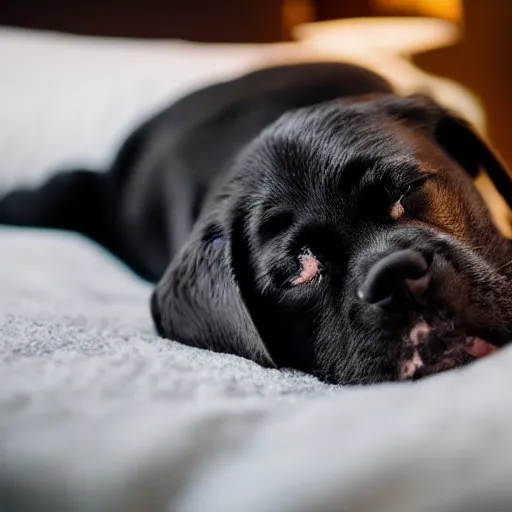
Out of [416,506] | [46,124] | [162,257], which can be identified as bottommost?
[162,257]

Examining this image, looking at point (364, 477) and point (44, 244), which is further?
point (44, 244)

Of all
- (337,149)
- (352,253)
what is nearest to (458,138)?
(337,149)

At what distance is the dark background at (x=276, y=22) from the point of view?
3.07m

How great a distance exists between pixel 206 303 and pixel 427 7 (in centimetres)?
271

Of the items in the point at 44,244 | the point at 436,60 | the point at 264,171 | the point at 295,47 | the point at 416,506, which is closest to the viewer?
the point at 416,506

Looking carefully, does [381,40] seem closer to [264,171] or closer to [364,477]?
[264,171]

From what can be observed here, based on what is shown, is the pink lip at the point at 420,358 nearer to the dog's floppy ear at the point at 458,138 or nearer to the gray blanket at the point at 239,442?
the gray blanket at the point at 239,442

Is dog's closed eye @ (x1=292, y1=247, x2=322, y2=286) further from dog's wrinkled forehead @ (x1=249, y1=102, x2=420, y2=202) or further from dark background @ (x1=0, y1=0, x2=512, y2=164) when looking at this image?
dark background @ (x1=0, y1=0, x2=512, y2=164)

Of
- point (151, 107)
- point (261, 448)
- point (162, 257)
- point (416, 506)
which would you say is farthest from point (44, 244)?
point (416, 506)

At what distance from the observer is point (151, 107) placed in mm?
2248

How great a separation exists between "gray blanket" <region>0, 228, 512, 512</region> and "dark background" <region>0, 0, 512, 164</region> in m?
2.53

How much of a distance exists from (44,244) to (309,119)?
78 centimetres

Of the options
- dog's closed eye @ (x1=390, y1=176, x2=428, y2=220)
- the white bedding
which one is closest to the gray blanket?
the white bedding

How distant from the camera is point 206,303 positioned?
1.15m
